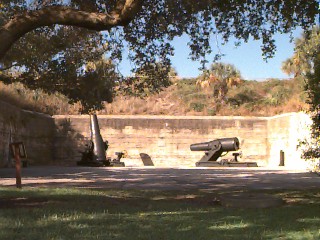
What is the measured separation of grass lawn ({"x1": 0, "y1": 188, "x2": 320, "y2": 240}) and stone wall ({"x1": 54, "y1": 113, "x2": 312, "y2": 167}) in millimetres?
17899

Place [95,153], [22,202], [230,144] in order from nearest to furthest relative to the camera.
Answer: [22,202] → [230,144] → [95,153]

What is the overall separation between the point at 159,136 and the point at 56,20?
20.1 m

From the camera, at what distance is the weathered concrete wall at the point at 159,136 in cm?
2678

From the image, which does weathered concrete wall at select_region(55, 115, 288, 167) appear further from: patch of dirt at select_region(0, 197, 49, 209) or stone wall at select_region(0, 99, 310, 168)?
patch of dirt at select_region(0, 197, 49, 209)

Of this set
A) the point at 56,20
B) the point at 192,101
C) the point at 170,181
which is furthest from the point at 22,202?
the point at 192,101

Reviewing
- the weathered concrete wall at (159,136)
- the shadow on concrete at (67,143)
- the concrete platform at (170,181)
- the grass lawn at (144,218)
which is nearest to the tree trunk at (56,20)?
the grass lawn at (144,218)

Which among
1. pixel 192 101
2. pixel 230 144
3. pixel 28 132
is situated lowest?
pixel 230 144

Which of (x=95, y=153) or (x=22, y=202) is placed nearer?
(x=22, y=202)

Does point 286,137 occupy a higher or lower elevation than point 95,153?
higher

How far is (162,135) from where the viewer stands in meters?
26.9

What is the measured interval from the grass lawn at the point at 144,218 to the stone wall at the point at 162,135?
A: 17.9 m

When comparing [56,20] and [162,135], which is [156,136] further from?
[56,20]

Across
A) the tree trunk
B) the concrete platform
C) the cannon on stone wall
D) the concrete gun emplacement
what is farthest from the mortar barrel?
the tree trunk

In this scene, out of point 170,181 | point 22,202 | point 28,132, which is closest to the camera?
point 22,202
